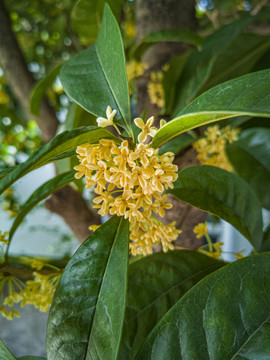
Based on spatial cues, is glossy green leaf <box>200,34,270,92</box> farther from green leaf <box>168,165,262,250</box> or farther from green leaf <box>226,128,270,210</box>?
green leaf <box>168,165,262,250</box>

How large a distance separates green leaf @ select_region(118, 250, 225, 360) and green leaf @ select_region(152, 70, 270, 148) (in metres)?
0.22

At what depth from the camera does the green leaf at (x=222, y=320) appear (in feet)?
1.25

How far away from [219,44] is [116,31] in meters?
0.37

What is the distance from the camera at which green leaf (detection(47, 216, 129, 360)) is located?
1.22ft

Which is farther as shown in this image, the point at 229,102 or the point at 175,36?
the point at 175,36

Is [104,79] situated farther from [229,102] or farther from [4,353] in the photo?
[4,353]

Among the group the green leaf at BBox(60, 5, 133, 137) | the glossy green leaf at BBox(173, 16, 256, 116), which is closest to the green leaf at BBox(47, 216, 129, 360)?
the green leaf at BBox(60, 5, 133, 137)

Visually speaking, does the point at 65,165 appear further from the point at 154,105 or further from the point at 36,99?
the point at 154,105

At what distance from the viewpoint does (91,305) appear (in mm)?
394

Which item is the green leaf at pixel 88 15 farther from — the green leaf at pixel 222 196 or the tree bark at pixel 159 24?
the green leaf at pixel 222 196

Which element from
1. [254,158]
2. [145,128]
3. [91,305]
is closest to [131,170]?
[145,128]

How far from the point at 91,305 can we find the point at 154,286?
0.13m

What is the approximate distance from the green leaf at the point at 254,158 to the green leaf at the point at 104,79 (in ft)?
1.54

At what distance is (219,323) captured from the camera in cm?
39
